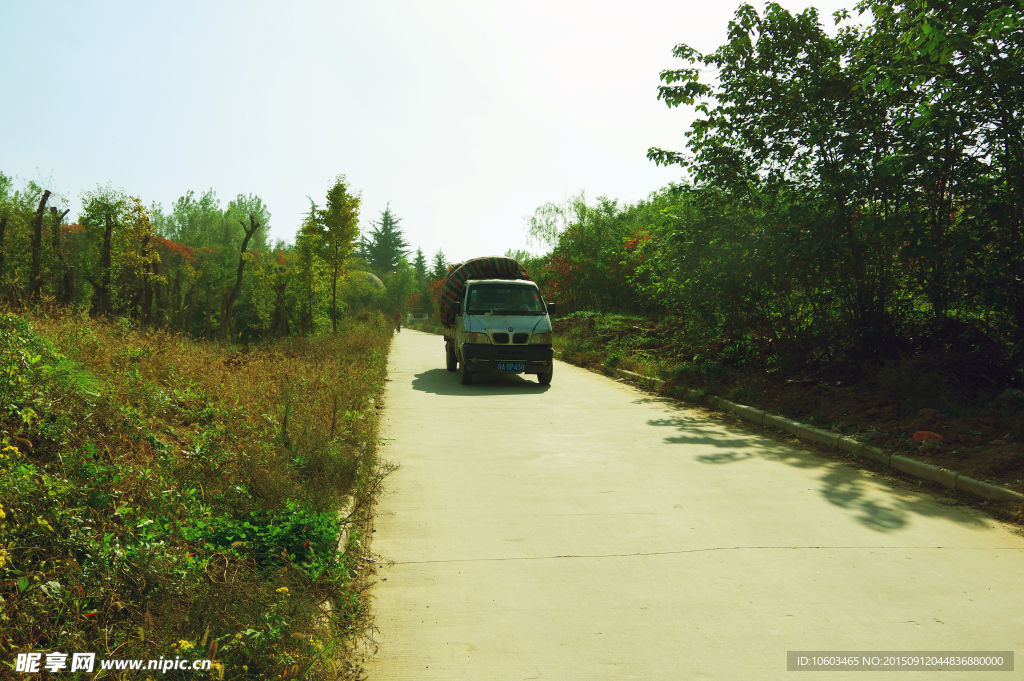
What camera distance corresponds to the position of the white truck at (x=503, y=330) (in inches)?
538

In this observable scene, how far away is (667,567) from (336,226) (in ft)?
77.1

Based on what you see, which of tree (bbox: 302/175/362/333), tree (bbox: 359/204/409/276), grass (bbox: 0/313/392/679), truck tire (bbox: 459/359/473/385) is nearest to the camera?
grass (bbox: 0/313/392/679)

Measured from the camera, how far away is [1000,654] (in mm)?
3170

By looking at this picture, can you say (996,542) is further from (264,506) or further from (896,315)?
(896,315)

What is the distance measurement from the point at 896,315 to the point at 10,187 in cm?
5209

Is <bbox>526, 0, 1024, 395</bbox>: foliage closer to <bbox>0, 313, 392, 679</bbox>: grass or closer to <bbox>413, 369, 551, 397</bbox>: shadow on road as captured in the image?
<bbox>413, 369, 551, 397</bbox>: shadow on road

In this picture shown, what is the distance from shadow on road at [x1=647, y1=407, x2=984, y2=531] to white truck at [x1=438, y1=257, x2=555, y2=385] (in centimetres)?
420

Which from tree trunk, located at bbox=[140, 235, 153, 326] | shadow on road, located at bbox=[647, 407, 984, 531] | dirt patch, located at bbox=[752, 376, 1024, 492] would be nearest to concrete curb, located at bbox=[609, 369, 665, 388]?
shadow on road, located at bbox=[647, 407, 984, 531]

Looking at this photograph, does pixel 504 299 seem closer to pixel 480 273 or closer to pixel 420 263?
pixel 480 273

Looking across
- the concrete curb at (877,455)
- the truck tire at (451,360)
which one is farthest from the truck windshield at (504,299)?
the concrete curb at (877,455)

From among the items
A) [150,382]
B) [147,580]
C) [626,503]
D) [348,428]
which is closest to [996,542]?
[626,503]

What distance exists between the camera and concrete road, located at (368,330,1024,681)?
10.5ft

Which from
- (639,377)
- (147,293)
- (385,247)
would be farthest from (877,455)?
(385,247)

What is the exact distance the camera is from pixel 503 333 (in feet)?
44.8
